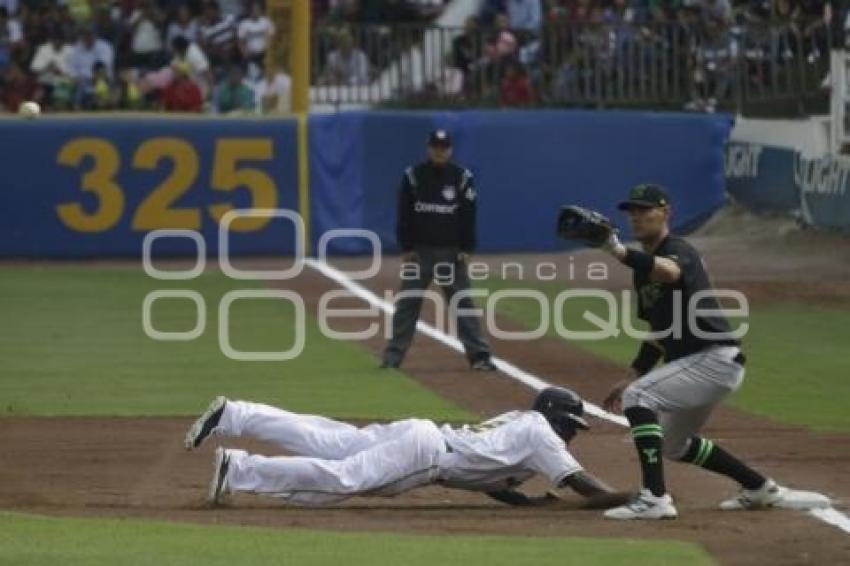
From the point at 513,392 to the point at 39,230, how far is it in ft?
43.6

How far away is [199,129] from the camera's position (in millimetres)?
29219

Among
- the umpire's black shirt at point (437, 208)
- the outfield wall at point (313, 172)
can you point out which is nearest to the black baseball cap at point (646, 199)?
the umpire's black shirt at point (437, 208)

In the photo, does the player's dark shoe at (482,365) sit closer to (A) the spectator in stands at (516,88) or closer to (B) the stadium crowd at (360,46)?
(B) the stadium crowd at (360,46)

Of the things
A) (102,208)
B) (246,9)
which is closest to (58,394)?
(102,208)

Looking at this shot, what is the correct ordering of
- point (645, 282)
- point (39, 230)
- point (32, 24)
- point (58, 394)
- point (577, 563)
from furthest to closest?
point (32, 24), point (39, 230), point (58, 394), point (645, 282), point (577, 563)

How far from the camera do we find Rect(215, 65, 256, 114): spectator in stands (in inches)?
1272

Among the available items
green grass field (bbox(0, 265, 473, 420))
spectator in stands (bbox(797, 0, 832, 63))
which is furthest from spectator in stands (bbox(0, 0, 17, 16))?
spectator in stands (bbox(797, 0, 832, 63))

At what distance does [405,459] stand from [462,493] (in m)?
1.21

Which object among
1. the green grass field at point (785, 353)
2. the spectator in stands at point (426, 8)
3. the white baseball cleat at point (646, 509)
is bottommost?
the green grass field at point (785, 353)

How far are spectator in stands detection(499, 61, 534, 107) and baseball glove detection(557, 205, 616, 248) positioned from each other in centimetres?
2160

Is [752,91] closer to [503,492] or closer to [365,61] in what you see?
[365,61]

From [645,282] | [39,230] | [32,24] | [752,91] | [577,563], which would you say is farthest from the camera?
[32,24]

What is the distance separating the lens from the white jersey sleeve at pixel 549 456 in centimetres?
1120

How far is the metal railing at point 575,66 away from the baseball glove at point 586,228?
20.1 m
